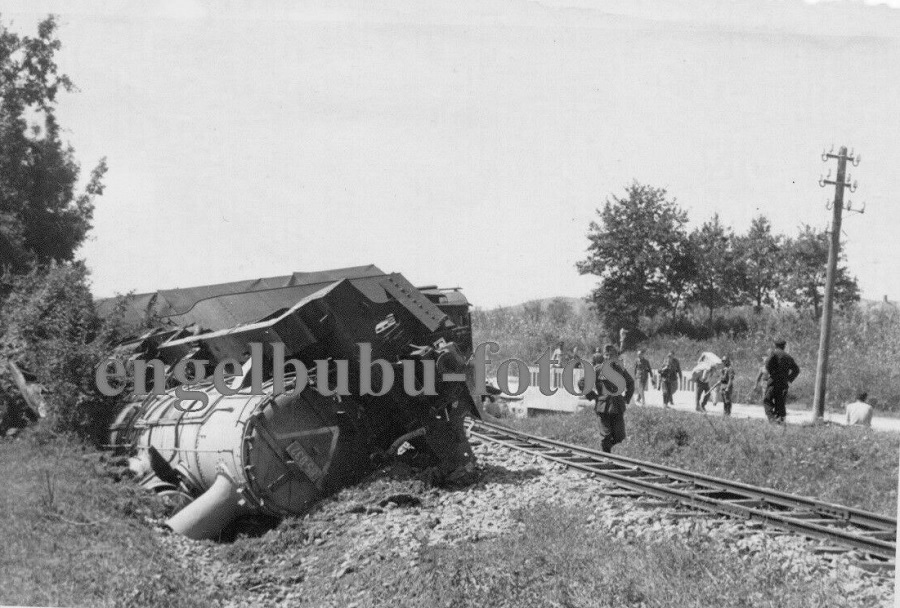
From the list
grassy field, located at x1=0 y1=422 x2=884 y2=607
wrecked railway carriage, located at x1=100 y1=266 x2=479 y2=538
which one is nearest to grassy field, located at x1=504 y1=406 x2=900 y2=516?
grassy field, located at x1=0 y1=422 x2=884 y2=607

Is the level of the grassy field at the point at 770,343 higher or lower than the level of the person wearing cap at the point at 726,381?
higher

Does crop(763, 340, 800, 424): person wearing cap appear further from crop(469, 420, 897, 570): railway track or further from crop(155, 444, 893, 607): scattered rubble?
crop(155, 444, 893, 607): scattered rubble

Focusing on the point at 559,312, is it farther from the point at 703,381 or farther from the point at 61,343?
the point at 61,343

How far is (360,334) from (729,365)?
4.89 meters

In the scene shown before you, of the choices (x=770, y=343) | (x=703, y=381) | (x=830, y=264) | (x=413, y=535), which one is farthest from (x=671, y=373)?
(x=413, y=535)

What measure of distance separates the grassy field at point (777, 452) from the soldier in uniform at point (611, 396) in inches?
53.5

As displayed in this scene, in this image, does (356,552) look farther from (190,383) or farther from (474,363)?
(190,383)

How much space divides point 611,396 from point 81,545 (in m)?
6.68

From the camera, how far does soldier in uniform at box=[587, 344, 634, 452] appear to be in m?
10.6

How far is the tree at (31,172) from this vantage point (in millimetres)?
13703

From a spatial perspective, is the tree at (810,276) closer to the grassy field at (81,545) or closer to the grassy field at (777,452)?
the grassy field at (777,452)

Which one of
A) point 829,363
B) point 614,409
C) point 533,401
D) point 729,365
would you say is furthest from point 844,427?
point 533,401

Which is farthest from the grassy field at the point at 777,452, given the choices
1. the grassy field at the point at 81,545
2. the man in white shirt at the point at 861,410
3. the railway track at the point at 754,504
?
the grassy field at the point at 81,545

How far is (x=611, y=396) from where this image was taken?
1151 centimetres
